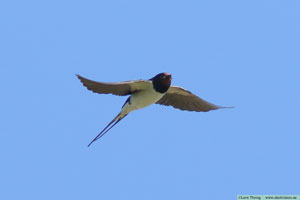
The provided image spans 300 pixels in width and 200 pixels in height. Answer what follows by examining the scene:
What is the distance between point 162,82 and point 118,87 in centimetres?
74

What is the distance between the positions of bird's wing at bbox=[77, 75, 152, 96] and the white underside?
103 mm

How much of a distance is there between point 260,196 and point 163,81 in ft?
8.08

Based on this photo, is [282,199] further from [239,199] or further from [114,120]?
[114,120]

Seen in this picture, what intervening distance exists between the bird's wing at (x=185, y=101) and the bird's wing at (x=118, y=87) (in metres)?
1.03

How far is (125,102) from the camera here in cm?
1655

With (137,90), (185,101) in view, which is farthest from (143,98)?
(185,101)

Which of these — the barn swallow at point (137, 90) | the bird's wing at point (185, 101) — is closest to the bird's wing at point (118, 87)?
the barn swallow at point (137, 90)

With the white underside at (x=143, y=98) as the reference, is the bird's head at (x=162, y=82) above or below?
above

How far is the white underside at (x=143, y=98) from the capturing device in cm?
1622

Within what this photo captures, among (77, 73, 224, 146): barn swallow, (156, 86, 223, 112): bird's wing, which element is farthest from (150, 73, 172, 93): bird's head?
(156, 86, 223, 112): bird's wing

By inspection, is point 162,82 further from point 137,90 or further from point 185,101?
point 185,101

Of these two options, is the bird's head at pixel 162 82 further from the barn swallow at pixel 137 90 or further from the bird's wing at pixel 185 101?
the bird's wing at pixel 185 101

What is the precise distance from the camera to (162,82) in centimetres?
1609

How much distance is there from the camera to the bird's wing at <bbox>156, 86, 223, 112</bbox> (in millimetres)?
17266
